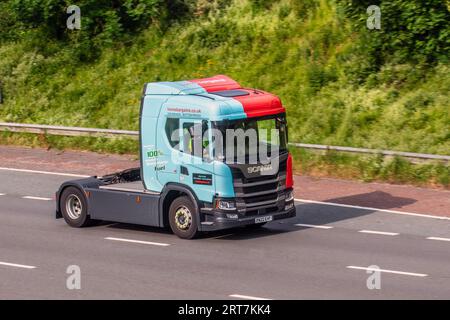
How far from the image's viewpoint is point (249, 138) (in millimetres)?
19953

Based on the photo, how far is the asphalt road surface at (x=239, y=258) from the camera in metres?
16.3

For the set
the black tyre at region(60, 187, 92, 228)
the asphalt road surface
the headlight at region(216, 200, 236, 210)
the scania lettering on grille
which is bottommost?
the asphalt road surface

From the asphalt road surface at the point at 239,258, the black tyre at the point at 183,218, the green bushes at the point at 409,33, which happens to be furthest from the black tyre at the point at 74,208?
the green bushes at the point at 409,33

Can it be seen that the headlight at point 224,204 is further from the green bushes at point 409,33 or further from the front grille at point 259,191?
the green bushes at point 409,33

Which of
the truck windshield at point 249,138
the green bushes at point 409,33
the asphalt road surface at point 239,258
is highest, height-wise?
Result: the green bushes at point 409,33

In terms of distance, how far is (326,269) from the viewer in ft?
58.0

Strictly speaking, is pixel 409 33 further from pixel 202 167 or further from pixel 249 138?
pixel 202 167

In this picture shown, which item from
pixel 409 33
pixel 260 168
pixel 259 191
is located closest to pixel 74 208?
pixel 259 191

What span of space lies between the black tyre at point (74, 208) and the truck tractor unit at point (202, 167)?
1.63ft

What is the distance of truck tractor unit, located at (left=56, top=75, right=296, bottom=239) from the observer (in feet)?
64.4

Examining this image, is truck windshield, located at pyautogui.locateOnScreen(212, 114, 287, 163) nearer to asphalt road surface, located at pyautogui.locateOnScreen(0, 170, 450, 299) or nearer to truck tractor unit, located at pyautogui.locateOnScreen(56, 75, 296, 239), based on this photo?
truck tractor unit, located at pyautogui.locateOnScreen(56, 75, 296, 239)

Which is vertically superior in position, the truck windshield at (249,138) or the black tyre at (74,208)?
the truck windshield at (249,138)

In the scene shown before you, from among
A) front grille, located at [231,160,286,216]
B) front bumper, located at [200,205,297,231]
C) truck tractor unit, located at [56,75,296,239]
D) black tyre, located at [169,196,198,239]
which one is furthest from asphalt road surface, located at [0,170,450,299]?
front grille, located at [231,160,286,216]

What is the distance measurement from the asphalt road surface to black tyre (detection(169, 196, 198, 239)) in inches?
8.1
